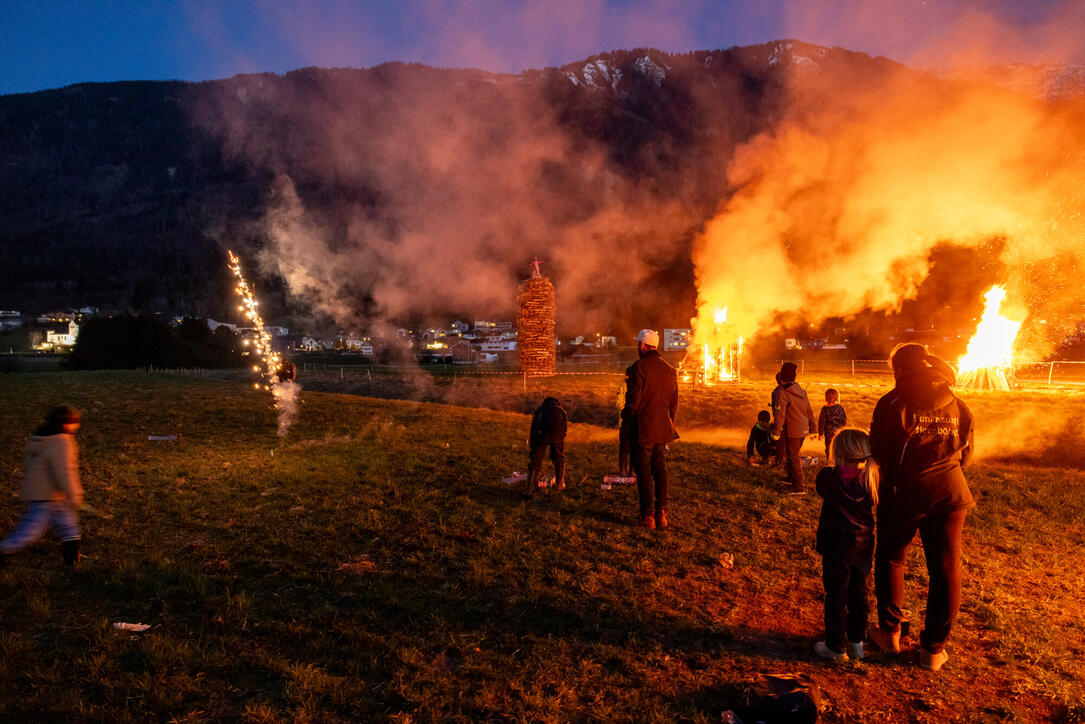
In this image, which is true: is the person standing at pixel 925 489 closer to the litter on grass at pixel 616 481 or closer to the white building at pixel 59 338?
the litter on grass at pixel 616 481

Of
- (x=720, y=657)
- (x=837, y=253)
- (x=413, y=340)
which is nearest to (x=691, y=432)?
(x=720, y=657)

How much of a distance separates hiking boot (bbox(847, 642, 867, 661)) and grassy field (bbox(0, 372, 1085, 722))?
0.12 metres

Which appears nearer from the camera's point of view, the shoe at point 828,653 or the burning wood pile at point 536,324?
the shoe at point 828,653

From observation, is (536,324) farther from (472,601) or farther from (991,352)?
(991,352)

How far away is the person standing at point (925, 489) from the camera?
163 inches

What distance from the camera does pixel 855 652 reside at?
4309 mm

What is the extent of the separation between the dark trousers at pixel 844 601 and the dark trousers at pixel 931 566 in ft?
1.05

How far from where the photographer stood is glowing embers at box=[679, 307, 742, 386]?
27.9 metres

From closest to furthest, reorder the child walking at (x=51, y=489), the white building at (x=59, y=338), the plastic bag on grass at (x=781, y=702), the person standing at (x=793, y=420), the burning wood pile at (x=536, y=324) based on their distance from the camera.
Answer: the plastic bag on grass at (x=781, y=702) → the child walking at (x=51, y=489) → the person standing at (x=793, y=420) → the burning wood pile at (x=536, y=324) → the white building at (x=59, y=338)

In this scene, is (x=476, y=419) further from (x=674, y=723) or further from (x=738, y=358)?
(x=738, y=358)

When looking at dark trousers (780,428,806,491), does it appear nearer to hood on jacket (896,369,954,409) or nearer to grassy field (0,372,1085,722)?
grassy field (0,372,1085,722)

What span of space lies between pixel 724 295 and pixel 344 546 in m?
25.4

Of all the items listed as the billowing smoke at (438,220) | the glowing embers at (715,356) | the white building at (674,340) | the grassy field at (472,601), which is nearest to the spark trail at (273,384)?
the grassy field at (472,601)

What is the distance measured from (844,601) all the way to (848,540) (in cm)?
51
